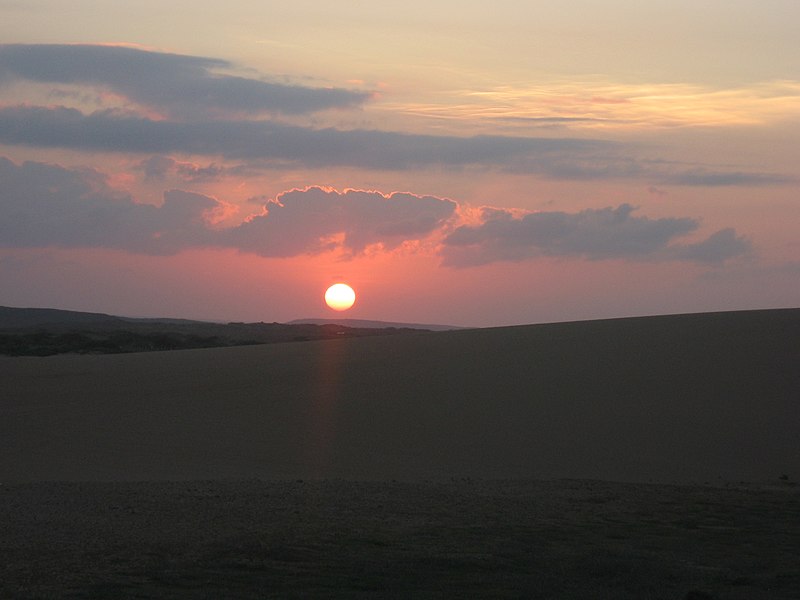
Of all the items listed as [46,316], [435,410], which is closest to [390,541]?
[435,410]

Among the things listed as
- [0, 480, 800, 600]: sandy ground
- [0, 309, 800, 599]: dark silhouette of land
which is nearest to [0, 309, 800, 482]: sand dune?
[0, 309, 800, 599]: dark silhouette of land

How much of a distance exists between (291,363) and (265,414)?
20.1 ft

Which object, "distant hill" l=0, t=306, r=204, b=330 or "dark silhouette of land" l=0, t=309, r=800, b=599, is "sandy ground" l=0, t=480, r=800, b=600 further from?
"distant hill" l=0, t=306, r=204, b=330

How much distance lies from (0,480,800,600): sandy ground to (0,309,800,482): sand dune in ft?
7.74

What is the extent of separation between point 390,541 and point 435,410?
9.32 meters

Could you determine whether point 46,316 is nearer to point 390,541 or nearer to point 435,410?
point 435,410

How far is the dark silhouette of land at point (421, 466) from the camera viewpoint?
7352 millimetres

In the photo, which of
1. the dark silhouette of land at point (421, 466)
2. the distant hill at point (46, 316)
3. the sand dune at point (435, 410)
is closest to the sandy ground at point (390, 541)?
the dark silhouette of land at point (421, 466)

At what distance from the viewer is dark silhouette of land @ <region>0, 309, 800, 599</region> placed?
7.35m

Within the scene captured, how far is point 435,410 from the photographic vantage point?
696 inches

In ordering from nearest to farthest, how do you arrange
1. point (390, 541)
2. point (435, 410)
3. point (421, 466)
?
point (390, 541) < point (421, 466) < point (435, 410)

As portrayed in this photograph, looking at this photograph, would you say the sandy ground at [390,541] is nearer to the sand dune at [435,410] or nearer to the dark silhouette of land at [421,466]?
the dark silhouette of land at [421,466]

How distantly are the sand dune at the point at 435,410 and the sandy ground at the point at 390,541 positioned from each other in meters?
2.36

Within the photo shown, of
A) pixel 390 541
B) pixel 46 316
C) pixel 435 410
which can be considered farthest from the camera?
pixel 46 316
